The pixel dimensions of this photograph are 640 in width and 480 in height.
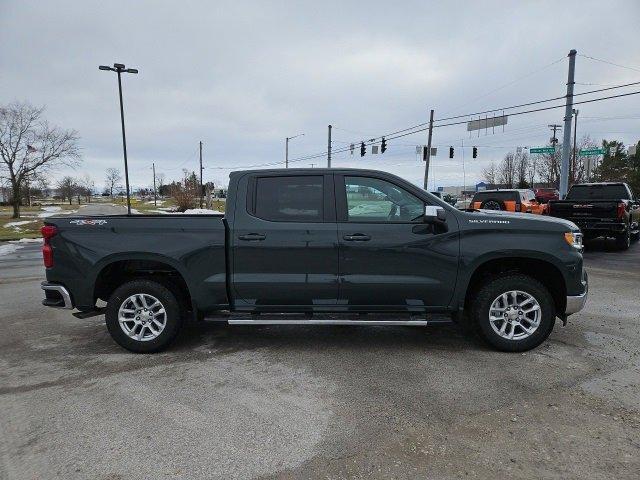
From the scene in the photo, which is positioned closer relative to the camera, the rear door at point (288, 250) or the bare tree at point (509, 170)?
the rear door at point (288, 250)

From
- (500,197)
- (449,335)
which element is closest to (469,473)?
(449,335)

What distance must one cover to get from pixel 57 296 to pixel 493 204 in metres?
15.4

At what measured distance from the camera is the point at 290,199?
4.57 metres

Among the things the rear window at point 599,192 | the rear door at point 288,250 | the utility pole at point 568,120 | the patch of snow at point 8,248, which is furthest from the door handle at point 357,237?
the utility pole at point 568,120

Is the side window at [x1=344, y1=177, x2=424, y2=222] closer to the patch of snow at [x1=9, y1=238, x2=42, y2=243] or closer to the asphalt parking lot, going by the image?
the asphalt parking lot

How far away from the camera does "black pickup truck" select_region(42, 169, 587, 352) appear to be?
14.5ft

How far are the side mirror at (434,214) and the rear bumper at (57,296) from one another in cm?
374

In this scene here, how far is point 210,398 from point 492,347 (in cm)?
287

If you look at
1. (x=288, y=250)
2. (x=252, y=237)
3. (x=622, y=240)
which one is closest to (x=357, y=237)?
(x=288, y=250)

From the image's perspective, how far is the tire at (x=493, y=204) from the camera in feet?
53.9

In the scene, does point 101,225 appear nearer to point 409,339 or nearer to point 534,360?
point 409,339

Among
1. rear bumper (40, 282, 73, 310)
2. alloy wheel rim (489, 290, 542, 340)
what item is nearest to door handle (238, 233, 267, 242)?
rear bumper (40, 282, 73, 310)

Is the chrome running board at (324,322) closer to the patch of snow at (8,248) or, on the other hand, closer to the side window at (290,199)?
the side window at (290,199)

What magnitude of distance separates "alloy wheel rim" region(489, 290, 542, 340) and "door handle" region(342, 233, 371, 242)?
1.45 metres
